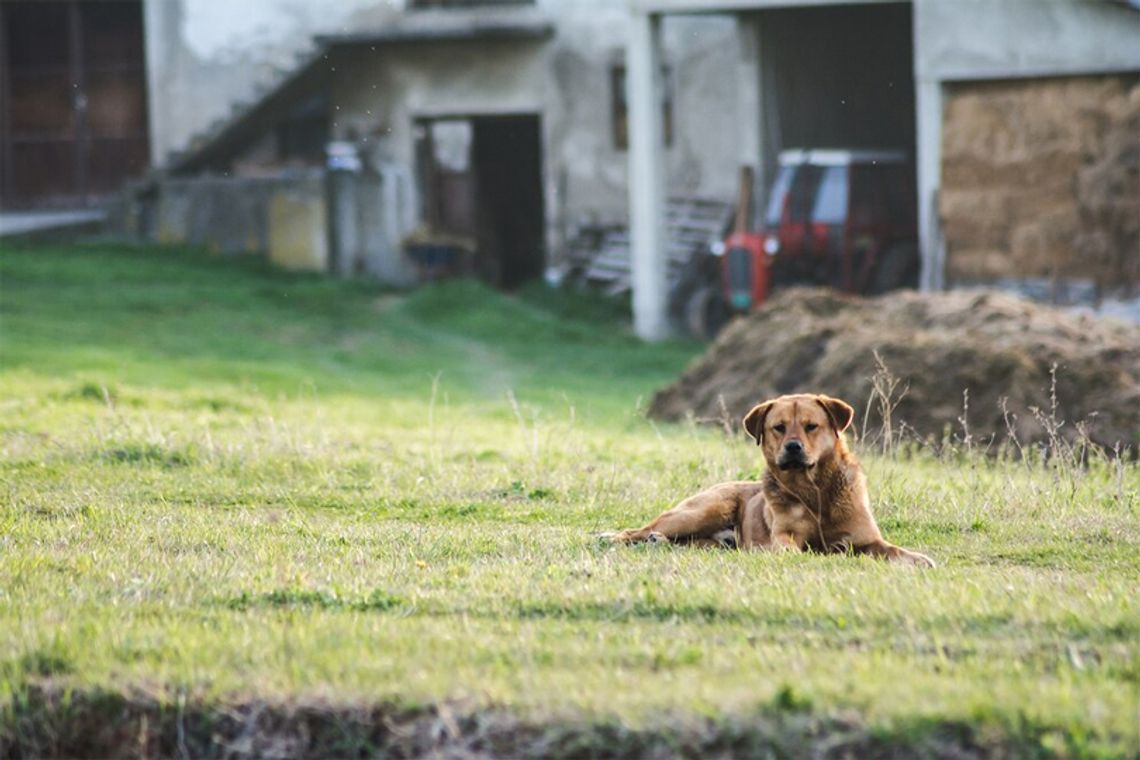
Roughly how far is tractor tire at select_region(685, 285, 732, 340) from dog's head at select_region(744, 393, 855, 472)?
19889mm

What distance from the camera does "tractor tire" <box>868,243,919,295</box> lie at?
2812 cm

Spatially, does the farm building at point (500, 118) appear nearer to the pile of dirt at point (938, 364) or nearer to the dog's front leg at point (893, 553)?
the pile of dirt at point (938, 364)

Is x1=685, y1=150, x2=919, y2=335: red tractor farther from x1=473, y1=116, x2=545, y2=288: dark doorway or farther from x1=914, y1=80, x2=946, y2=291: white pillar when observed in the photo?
x1=473, y1=116, x2=545, y2=288: dark doorway

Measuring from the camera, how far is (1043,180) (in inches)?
956

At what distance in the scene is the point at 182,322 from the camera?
27.7 m

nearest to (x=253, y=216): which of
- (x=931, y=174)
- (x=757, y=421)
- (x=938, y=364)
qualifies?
(x=931, y=174)

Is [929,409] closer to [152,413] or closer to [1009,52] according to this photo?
[152,413]

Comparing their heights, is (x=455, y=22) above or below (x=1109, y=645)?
above

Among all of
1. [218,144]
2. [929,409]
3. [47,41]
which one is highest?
[47,41]

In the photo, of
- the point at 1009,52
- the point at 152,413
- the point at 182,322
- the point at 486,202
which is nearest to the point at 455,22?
the point at 486,202

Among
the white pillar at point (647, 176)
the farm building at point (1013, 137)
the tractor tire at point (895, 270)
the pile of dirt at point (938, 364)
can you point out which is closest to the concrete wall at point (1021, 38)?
the farm building at point (1013, 137)

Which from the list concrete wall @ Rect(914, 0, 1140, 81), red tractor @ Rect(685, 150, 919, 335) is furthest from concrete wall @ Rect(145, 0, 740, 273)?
concrete wall @ Rect(914, 0, 1140, 81)

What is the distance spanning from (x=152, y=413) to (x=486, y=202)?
1923cm

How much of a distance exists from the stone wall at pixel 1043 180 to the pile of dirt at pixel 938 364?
206 inches
